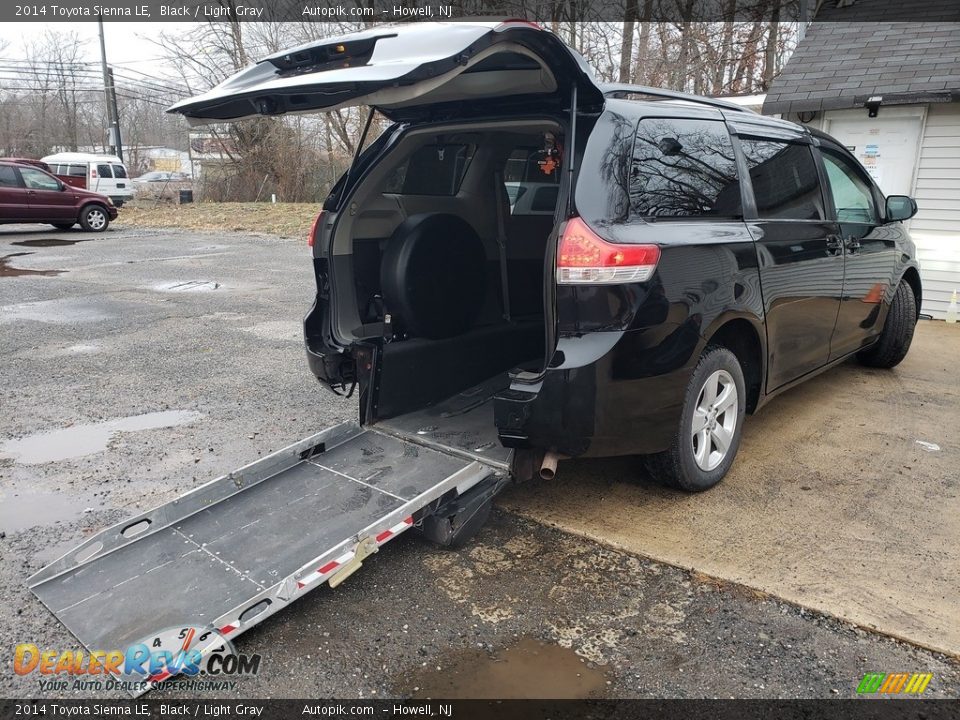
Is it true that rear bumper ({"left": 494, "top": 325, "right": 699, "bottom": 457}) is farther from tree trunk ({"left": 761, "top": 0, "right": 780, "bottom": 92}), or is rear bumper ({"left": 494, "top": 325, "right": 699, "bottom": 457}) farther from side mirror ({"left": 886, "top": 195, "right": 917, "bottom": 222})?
tree trunk ({"left": 761, "top": 0, "right": 780, "bottom": 92})

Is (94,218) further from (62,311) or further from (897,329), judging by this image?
(897,329)

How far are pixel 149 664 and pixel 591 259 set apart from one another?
2.15 metres

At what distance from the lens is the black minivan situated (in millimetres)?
2969

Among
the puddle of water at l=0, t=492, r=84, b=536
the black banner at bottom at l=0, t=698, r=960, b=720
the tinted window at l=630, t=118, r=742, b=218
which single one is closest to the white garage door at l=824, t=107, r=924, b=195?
the tinted window at l=630, t=118, r=742, b=218

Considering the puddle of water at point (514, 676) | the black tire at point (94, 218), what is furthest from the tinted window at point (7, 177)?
the puddle of water at point (514, 676)

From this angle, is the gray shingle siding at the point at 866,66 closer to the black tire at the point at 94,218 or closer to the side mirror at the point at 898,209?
the side mirror at the point at 898,209

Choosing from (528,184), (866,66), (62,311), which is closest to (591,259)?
(528,184)

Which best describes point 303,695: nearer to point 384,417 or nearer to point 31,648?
point 31,648

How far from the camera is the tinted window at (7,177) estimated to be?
16616mm

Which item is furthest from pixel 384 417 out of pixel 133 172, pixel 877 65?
pixel 133 172

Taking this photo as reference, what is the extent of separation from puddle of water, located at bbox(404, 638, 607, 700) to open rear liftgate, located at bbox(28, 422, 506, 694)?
53 cm

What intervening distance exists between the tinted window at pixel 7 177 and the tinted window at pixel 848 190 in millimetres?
18013

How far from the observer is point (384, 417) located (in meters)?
3.98

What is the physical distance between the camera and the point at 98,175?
25719 millimetres
